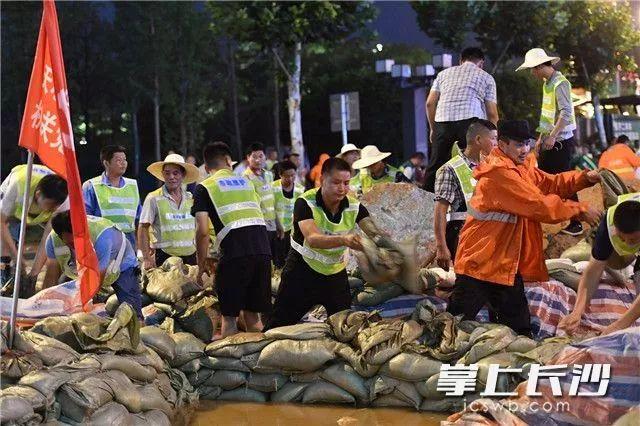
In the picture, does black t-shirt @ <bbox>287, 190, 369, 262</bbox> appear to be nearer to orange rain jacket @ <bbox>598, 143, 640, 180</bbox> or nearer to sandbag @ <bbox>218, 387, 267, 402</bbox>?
sandbag @ <bbox>218, 387, 267, 402</bbox>

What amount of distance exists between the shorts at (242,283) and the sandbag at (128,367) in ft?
4.55

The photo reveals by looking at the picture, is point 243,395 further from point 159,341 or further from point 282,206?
point 282,206

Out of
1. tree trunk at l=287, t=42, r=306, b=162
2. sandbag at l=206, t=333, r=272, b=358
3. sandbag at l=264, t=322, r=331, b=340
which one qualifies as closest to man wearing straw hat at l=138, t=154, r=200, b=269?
sandbag at l=206, t=333, r=272, b=358

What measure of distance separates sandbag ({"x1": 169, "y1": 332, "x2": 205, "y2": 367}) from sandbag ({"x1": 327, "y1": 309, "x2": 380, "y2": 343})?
0.84m

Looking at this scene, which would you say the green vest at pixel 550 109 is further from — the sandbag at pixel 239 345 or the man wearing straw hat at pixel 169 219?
the sandbag at pixel 239 345

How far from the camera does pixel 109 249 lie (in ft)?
22.8

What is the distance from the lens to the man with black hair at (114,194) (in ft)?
29.9

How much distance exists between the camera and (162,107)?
38.3m

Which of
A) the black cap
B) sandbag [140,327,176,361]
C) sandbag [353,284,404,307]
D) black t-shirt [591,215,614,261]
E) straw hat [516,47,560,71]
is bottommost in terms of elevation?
sandbag [140,327,176,361]

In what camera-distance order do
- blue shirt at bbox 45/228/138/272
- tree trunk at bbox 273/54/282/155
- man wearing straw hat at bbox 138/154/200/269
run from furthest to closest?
1. tree trunk at bbox 273/54/282/155
2. man wearing straw hat at bbox 138/154/200/269
3. blue shirt at bbox 45/228/138/272

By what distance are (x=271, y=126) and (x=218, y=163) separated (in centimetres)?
3215

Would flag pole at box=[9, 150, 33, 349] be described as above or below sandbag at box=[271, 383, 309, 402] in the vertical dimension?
above

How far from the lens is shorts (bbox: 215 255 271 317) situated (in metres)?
7.72

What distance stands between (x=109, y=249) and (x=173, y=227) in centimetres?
251
